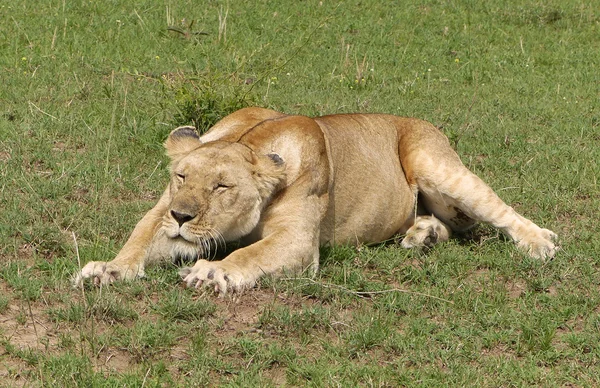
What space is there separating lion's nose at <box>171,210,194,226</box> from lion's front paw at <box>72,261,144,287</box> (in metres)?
0.36

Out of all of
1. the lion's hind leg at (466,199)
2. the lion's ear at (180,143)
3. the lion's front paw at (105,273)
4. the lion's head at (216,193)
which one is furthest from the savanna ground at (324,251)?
the lion's ear at (180,143)

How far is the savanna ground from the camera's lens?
4.45 meters

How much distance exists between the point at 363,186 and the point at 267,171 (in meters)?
0.99

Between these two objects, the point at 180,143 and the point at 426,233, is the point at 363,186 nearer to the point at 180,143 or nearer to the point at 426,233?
the point at 426,233

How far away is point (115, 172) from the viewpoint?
6.93m

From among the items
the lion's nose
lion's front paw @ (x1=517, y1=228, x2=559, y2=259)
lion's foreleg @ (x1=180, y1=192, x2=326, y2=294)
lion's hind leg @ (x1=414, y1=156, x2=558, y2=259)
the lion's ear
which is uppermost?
the lion's ear

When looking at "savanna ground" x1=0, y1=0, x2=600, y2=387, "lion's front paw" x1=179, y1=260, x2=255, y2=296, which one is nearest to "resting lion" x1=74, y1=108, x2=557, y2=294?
"lion's front paw" x1=179, y1=260, x2=255, y2=296

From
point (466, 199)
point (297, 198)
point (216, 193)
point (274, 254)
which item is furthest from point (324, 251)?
point (466, 199)

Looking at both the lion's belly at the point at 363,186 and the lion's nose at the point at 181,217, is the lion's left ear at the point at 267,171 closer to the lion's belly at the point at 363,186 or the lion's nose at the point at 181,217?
the lion's nose at the point at 181,217

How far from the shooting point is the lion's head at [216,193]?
16.2ft

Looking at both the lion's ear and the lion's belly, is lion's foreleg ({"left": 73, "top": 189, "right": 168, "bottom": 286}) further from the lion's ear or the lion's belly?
the lion's belly

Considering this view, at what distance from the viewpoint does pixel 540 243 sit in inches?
238

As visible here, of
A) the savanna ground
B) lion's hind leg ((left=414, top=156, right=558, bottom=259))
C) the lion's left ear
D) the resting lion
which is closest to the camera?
the savanna ground

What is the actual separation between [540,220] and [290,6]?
6.30 metres
